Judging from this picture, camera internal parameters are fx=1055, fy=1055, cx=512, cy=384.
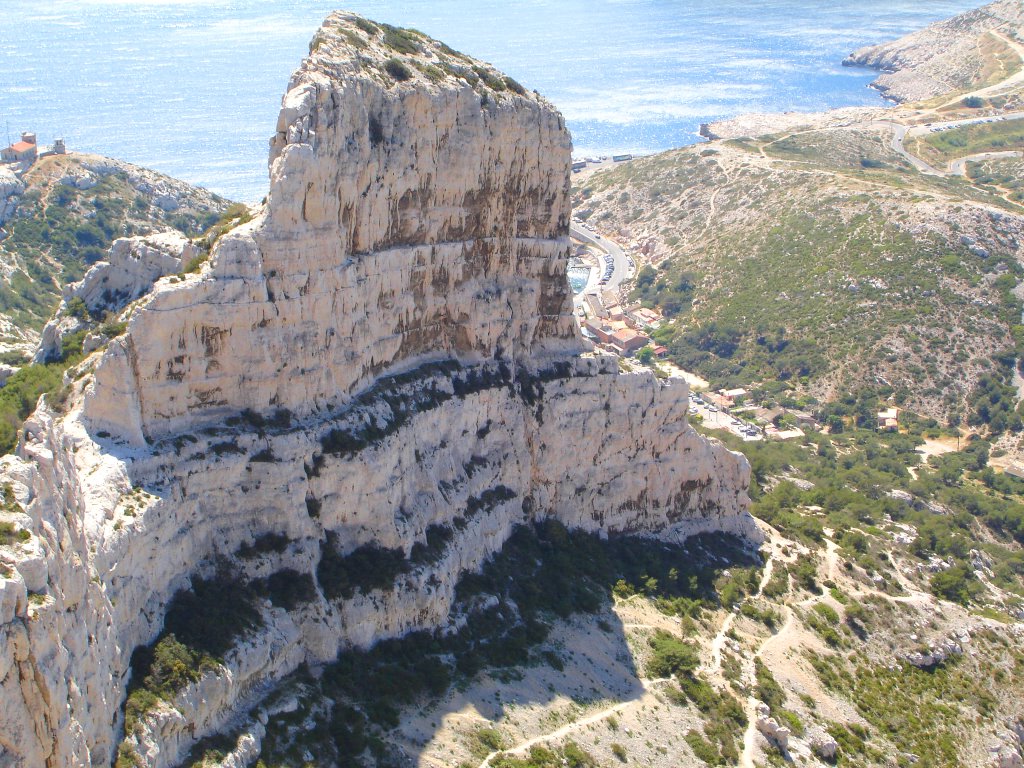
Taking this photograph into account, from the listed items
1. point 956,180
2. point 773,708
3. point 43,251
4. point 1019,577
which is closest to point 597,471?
point 773,708

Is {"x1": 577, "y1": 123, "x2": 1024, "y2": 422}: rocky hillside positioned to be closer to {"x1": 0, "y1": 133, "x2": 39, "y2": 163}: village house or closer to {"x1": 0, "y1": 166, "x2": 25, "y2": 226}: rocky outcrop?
{"x1": 0, "y1": 166, "x2": 25, "y2": 226}: rocky outcrop

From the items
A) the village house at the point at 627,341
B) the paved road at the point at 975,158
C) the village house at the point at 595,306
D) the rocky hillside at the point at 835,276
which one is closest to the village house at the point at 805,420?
the rocky hillside at the point at 835,276

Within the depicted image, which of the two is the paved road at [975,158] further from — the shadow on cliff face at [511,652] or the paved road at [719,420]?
the shadow on cliff face at [511,652]

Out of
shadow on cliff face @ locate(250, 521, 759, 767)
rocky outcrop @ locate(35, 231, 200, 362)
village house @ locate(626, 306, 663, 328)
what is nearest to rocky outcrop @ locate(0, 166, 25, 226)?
rocky outcrop @ locate(35, 231, 200, 362)

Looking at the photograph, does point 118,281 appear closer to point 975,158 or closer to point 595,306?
point 595,306

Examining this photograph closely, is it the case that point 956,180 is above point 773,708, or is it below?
above

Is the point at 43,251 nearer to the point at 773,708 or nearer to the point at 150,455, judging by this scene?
the point at 150,455

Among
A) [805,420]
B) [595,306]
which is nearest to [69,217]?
[595,306]
